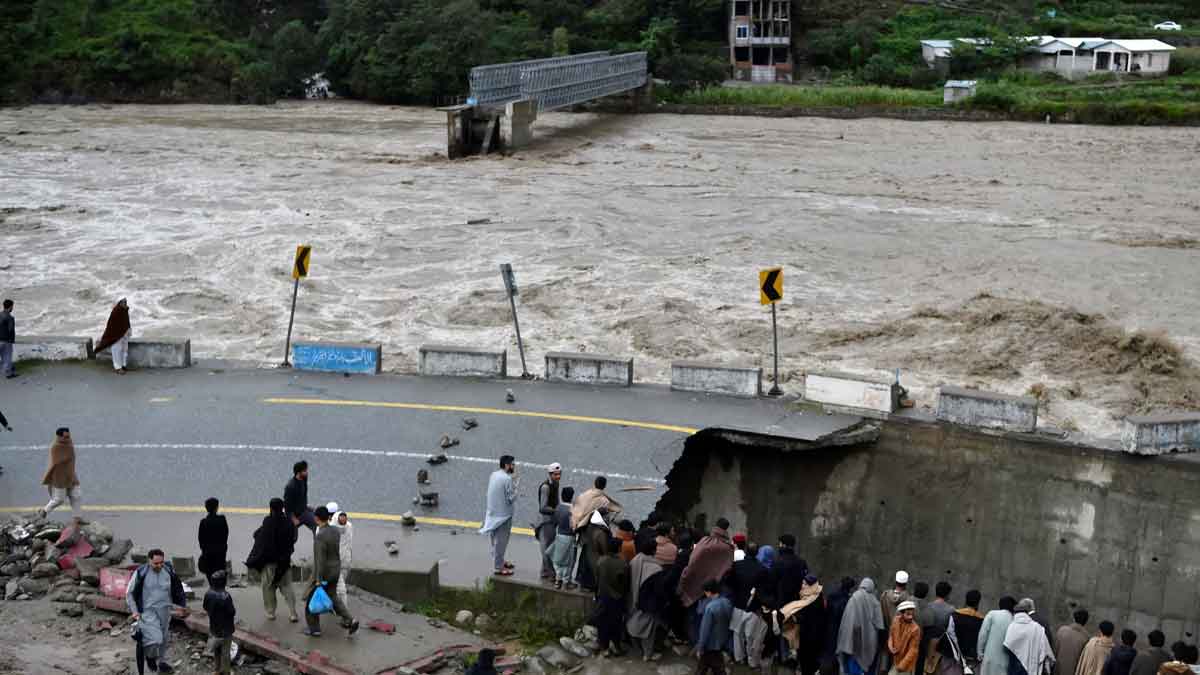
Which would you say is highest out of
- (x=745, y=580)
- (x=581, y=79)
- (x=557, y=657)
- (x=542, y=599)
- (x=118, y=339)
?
(x=581, y=79)

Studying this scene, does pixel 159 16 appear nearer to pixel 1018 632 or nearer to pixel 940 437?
pixel 940 437

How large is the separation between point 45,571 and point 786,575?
7462 mm

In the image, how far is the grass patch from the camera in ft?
44.0

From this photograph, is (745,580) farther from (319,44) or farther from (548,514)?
(319,44)

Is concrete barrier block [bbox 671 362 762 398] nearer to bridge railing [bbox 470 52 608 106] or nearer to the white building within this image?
bridge railing [bbox 470 52 608 106]

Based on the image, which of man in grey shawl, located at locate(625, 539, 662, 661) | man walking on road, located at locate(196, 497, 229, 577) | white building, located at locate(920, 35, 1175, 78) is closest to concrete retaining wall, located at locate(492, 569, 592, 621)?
man in grey shawl, located at locate(625, 539, 662, 661)

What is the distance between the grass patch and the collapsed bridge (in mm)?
42658

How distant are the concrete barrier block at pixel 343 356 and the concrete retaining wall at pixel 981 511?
5.82 m

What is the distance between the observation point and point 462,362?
69.8 feet

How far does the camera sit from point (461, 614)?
13.7 m

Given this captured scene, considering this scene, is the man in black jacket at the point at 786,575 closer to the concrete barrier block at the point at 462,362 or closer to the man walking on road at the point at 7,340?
the concrete barrier block at the point at 462,362

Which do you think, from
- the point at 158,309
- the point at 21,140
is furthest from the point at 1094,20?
the point at 158,309

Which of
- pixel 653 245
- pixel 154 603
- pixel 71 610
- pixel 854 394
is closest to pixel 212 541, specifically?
pixel 154 603

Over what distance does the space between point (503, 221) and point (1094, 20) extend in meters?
59.2
